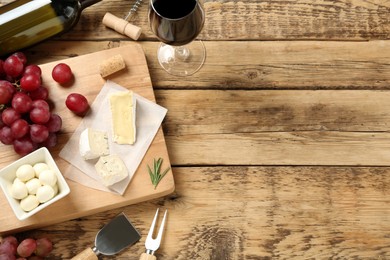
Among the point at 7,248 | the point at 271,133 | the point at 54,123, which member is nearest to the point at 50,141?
the point at 54,123

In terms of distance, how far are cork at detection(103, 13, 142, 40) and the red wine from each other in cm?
21

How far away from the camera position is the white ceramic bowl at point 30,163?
3.80ft

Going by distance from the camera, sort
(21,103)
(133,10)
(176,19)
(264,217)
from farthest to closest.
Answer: (133,10) < (264,217) < (21,103) < (176,19)

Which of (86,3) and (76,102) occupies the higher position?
(86,3)

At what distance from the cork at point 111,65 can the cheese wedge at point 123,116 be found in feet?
0.20

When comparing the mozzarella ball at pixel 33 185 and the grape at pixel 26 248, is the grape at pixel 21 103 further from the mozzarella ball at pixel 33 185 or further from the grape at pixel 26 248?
the grape at pixel 26 248

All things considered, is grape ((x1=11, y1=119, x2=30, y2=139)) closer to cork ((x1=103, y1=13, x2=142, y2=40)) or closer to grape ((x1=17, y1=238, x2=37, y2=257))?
grape ((x1=17, y1=238, x2=37, y2=257))

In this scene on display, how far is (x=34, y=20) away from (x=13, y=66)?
0.12m

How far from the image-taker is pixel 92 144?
126cm

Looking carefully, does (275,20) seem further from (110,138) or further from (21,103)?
(21,103)

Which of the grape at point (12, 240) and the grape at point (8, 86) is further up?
the grape at point (8, 86)

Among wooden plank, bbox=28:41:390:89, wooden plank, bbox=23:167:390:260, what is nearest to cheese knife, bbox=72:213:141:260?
wooden plank, bbox=23:167:390:260

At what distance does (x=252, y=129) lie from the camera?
1358 mm

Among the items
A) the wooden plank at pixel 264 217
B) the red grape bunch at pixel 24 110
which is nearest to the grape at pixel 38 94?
the red grape bunch at pixel 24 110
